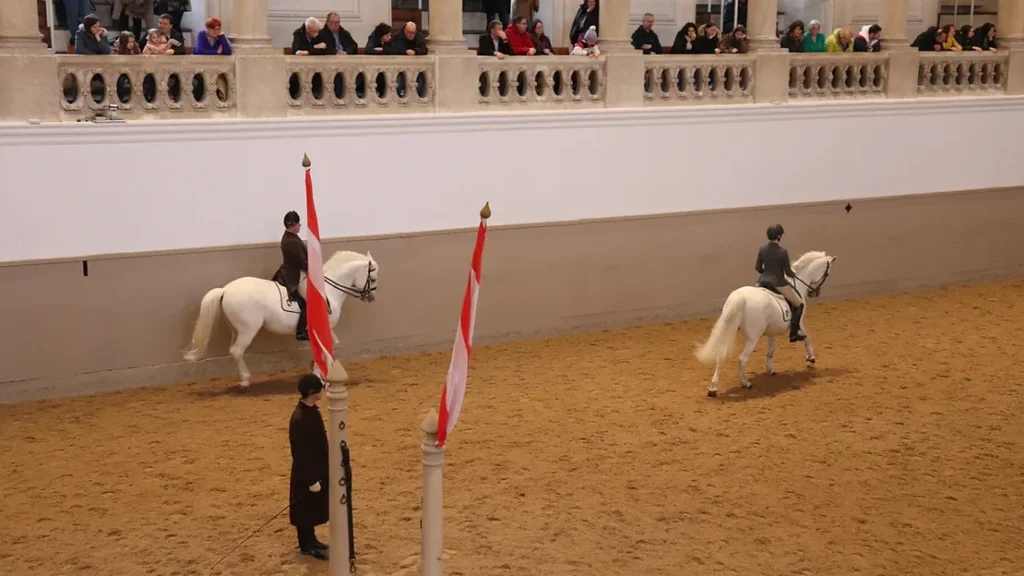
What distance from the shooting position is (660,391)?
Answer: 43.9 ft

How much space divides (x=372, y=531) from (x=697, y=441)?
3.65 m

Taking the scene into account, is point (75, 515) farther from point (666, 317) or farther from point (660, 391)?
point (666, 317)

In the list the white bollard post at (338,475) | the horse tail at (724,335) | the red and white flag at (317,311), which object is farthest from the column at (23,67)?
the horse tail at (724,335)

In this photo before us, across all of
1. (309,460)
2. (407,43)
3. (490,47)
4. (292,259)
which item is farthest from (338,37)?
(309,460)

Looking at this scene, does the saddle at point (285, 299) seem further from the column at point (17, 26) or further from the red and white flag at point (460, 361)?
the red and white flag at point (460, 361)

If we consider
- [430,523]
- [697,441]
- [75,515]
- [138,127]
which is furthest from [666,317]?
[430,523]

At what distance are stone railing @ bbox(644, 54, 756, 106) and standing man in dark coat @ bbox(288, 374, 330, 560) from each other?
877 centimetres

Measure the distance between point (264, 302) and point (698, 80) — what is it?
23.5ft

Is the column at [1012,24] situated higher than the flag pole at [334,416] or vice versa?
the column at [1012,24]

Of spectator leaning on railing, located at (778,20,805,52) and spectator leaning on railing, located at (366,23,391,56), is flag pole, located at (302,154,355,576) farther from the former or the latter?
spectator leaning on railing, located at (778,20,805,52)

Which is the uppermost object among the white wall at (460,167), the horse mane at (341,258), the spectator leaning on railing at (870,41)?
the spectator leaning on railing at (870,41)

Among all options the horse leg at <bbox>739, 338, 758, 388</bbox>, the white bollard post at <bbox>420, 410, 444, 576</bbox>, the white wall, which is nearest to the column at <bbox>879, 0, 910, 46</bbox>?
the white wall

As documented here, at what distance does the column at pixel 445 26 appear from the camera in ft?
47.3

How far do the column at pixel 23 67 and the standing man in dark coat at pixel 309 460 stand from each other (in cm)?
556
